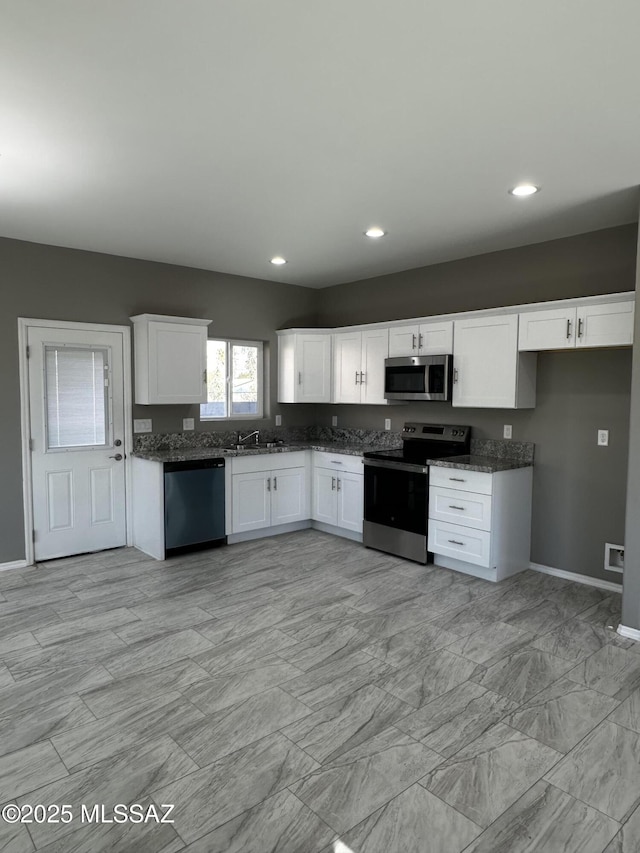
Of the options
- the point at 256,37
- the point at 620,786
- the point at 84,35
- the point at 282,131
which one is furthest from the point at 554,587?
the point at 84,35

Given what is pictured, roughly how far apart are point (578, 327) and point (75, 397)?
3991mm

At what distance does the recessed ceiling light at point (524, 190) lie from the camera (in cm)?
312

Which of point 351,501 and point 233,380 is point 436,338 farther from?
point 233,380

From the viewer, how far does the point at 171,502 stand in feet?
15.2

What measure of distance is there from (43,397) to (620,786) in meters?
4.47

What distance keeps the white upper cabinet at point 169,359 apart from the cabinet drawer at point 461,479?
2.24 metres

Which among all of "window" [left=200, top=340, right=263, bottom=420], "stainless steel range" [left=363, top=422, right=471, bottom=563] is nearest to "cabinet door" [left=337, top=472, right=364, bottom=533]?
"stainless steel range" [left=363, top=422, right=471, bottom=563]

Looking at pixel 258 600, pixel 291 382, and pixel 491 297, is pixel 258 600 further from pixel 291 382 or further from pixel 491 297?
pixel 491 297

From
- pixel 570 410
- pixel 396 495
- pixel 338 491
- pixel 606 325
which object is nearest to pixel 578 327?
pixel 606 325

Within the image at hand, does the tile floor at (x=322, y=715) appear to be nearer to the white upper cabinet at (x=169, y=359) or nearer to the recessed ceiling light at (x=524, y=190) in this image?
the white upper cabinet at (x=169, y=359)

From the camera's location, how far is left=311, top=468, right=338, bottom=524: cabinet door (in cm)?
542

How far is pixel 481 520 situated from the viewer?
415cm

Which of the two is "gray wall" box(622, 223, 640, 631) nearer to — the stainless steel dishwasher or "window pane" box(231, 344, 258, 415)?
the stainless steel dishwasher

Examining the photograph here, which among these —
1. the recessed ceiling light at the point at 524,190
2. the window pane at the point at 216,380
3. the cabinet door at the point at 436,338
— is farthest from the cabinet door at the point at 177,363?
the recessed ceiling light at the point at 524,190
